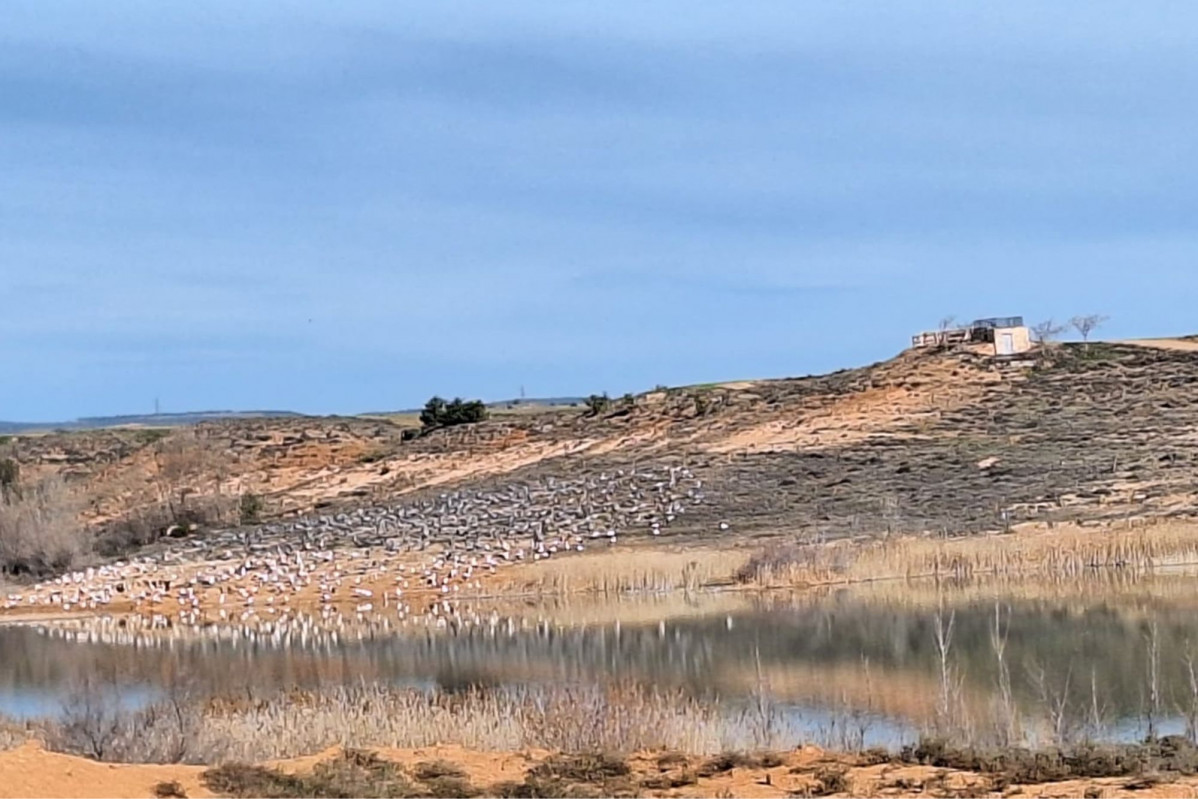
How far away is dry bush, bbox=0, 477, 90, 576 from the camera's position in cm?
4106

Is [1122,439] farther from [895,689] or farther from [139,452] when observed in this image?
[139,452]

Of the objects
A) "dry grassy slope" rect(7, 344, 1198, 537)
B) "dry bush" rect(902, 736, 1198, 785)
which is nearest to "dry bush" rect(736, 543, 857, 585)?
"dry grassy slope" rect(7, 344, 1198, 537)

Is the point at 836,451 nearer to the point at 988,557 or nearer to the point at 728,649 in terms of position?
the point at 988,557

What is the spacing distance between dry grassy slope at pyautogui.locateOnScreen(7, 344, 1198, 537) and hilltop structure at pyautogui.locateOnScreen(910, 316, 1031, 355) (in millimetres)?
1946

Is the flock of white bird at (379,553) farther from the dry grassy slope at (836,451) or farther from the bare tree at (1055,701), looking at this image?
the bare tree at (1055,701)

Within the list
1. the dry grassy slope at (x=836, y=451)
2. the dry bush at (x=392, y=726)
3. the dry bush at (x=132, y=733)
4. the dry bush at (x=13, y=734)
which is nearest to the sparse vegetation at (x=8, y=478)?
the dry grassy slope at (x=836, y=451)

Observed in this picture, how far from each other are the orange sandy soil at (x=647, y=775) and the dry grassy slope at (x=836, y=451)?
21.6 m

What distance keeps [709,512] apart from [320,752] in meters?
25.2

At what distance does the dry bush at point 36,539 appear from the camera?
135 feet

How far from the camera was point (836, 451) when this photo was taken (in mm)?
46562

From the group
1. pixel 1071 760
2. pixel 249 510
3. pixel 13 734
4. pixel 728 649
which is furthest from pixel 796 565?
pixel 249 510

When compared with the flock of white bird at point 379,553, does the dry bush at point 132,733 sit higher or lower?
lower

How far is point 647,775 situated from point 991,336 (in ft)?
159

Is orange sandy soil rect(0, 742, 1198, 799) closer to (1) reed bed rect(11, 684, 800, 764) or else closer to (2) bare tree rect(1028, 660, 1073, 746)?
(1) reed bed rect(11, 684, 800, 764)
